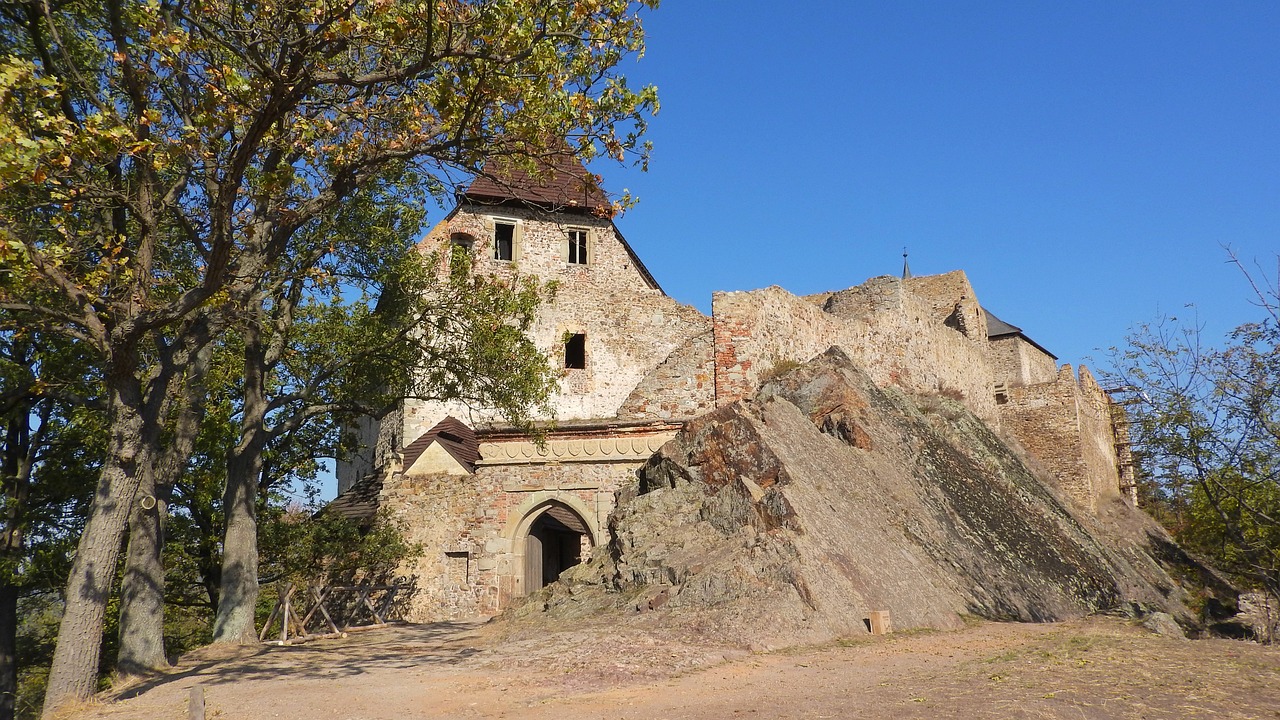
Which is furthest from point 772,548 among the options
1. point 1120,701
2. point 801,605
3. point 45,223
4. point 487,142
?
point 45,223

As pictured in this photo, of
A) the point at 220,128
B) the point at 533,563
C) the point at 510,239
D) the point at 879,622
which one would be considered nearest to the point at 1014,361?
the point at 510,239

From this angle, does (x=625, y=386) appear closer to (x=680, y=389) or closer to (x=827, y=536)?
(x=680, y=389)

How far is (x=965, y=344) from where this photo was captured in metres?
31.7

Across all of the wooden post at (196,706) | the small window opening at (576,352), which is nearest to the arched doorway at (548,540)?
the small window opening at (576,352)

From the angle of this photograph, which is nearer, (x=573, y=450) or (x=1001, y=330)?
(x=573, y=450)

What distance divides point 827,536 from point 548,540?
31.9ft

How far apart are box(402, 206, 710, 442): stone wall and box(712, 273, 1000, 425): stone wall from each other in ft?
9.57

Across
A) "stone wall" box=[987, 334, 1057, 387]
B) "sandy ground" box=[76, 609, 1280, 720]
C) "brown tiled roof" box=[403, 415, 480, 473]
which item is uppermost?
"stone wall" box=[987, 334, 1057, 387]

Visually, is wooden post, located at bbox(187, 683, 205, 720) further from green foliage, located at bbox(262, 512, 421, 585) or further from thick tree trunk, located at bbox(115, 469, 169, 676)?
green foliage, located at bbox(262, 512, 421, 585)

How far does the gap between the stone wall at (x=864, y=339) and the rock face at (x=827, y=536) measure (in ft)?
5.59

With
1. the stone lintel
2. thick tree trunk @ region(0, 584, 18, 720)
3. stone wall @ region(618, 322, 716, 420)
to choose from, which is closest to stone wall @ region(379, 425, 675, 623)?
the stone lintel

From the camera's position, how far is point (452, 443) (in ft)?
68.1

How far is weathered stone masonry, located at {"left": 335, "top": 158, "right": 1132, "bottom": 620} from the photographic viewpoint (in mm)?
19078

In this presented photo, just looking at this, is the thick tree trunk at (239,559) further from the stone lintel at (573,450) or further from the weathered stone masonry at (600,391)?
the stone lintel at (573,450)
